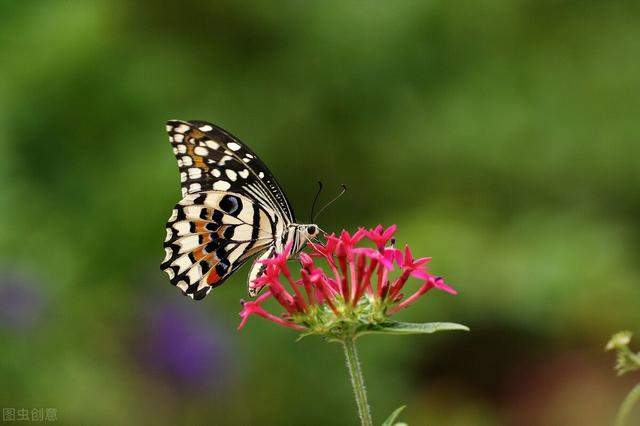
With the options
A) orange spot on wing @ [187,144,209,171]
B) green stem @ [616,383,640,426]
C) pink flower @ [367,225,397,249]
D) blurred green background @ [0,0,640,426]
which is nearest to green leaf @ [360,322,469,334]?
pink flower @ [367,225,397,249]

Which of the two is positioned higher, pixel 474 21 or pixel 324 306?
pixel 474 21

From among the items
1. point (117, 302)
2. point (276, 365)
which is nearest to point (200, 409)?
point (276, 365)

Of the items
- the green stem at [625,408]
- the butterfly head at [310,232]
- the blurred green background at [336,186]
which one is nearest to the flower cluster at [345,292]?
the butterfly head at [310,232]

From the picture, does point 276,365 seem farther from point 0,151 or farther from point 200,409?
point 0,151

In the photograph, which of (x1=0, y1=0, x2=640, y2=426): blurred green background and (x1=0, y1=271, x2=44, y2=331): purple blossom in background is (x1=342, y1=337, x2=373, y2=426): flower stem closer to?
Answer: (x1=0, y1=0, x2=640, y2=426): blurred green background

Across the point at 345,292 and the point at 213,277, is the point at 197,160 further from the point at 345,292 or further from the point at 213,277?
the point at 345,292

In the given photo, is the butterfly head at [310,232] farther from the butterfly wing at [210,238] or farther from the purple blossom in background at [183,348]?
the purple blossom in background at [183,348]

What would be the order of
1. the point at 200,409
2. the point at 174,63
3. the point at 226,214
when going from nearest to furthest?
the point at 226,214 → the point at 200,409 → the point at 174,63
